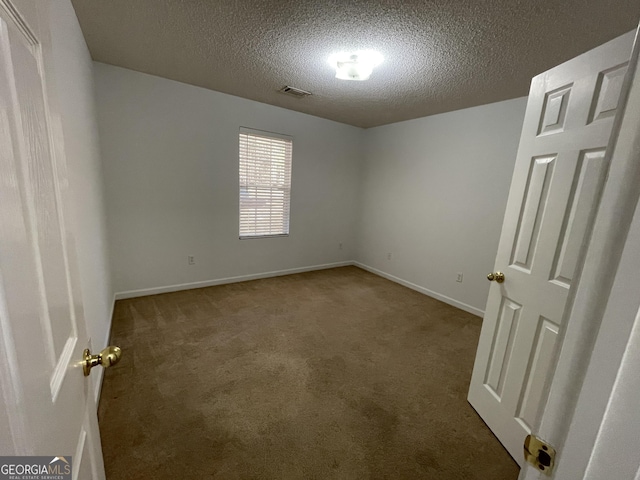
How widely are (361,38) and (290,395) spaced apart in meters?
2.51

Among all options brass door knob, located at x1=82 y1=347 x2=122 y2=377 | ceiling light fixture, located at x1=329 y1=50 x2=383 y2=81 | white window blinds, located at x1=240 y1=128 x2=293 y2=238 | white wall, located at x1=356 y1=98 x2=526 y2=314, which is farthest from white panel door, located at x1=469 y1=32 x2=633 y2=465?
white window blinds, located at x1=240 y1=128 x2=293 y2=238

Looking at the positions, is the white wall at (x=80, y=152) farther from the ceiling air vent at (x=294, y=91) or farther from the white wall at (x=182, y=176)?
the ceiling air vent at (x=294, y=91)

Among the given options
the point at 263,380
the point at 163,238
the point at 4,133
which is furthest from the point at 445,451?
the point at 163,238

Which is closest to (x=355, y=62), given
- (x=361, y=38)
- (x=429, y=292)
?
(x=361, y=38)

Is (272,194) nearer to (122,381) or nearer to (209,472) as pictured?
(122,381)

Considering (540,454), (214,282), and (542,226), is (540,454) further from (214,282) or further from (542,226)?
(214,282)

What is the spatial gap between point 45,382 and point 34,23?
0.66 m

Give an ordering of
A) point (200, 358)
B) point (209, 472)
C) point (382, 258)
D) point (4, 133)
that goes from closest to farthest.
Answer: point (4, 133) → point (209, 472) → point (200, 358) → point (382, 258)

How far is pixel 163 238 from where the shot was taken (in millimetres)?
3203

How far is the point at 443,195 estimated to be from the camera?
3500mm

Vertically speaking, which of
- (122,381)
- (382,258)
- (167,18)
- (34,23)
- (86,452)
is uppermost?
(167,18)

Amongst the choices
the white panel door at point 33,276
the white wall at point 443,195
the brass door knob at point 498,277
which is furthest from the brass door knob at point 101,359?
the white wall at point 443,195

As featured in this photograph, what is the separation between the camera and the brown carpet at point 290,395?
139 centimetres

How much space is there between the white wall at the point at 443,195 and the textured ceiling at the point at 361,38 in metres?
0.44
